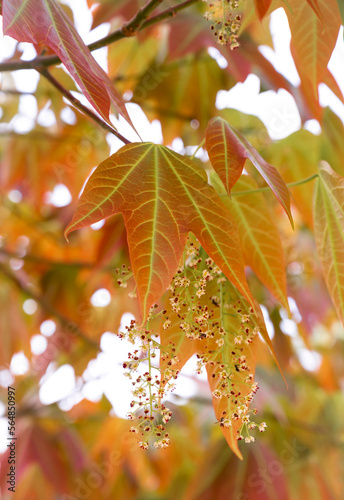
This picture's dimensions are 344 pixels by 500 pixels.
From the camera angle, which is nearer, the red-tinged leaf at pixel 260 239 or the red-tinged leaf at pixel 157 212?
the red-tinged leaf at pixel 157 212

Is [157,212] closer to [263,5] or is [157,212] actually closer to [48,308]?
[263,5]

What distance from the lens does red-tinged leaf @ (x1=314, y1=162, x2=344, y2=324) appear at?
22.0 inches

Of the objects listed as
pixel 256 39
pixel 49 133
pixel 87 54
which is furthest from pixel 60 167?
pixel 87 54

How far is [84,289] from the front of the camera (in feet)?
4.20

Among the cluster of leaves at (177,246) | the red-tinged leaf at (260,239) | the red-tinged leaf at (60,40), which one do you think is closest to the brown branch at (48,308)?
the cluster of leaves at (177,246)

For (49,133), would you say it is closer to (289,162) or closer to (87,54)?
(289,162)

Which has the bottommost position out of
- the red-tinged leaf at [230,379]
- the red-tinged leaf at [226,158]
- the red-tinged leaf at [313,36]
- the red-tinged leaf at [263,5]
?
the red-tinged leaf at [230,379]

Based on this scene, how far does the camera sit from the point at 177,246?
450 millimetres

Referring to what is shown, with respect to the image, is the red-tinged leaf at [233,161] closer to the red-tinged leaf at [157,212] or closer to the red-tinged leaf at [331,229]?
the red-tinged leaf at [157,212]

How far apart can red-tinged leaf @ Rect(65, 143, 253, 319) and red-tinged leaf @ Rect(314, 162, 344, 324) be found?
17 centimetres

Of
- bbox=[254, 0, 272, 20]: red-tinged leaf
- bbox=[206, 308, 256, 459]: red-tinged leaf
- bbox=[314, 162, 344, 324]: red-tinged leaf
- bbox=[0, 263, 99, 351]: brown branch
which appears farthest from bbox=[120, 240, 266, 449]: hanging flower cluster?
bbox=[0, 263, 99, 351]: brown branch

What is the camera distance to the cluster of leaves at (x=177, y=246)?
1.52 ft

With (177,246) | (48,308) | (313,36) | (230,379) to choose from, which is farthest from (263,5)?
(48,308)

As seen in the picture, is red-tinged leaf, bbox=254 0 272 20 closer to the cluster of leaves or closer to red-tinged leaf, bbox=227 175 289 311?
the cluster of leaves
